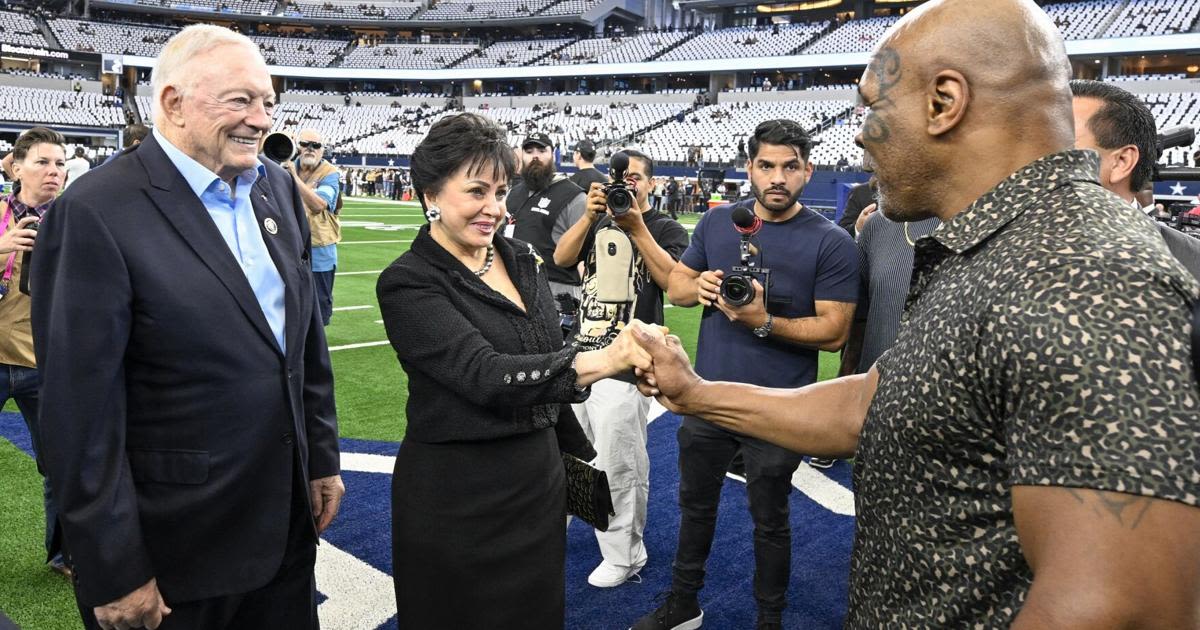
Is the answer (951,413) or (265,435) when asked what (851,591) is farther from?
(265,435)

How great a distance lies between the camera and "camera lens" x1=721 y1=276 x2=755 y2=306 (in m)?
3.33

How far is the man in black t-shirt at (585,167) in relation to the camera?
5.51 metres

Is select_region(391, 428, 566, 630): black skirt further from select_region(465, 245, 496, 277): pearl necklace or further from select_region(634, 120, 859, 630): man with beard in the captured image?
select_region(634, 120, 859, 630): man with beard

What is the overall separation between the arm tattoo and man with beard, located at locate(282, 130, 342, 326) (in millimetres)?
6403

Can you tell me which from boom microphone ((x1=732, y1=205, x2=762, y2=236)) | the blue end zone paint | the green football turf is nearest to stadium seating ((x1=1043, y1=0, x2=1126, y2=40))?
the green football turf

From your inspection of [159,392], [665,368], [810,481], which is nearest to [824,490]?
[810,481]

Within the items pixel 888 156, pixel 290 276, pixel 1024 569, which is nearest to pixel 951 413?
pixel 1024 569

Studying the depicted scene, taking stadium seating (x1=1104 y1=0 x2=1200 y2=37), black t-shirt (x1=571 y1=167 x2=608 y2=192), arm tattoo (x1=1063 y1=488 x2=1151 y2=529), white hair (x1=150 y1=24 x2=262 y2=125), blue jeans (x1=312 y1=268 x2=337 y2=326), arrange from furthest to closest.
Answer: stadium seating (x1=1104 y1=0 x2=1200 y2=37), blue jeans (x1=312 y1=268 x2=337 y2=326), black t-shirt (x1=571 y1=167 x2=608 y2=192), white hair (x1=150 y1=24 x2=262 y2=125), arm tattoo (x1=1063 y1=488 x2=1151 y2=529)

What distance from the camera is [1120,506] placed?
0.95 metres

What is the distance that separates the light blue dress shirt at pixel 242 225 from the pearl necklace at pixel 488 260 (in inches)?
22.8

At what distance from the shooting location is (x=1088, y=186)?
1182 mm

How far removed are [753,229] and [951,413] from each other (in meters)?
2.41

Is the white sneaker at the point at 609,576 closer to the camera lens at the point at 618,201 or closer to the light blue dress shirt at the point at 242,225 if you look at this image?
the camera lens at the point at 618,201

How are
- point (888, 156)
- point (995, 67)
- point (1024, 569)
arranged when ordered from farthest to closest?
1. point (888, 156)
2. point (995, 67)
3. point (1024, 569)
